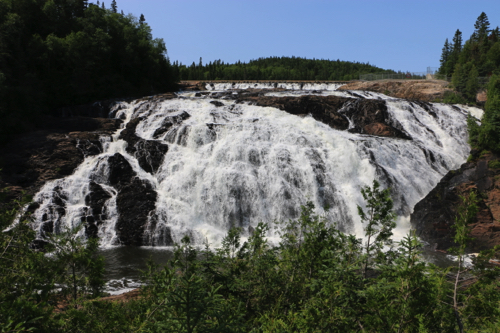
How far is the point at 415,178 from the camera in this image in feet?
60.1

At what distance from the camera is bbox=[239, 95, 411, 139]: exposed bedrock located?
2404cm

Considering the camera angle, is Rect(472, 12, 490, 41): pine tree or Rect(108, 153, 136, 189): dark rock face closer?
Rect(108, 153, 136, 189): dark rock face

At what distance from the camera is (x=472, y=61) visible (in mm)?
57250

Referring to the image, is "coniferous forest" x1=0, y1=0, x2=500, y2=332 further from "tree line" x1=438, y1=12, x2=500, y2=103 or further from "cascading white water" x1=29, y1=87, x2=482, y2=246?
"tree line" x1=438, y1=12, x2=500, y2=103

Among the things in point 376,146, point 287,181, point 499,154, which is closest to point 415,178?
point 376,146

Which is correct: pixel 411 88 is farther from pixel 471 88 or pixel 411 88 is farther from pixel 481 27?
pixel 481 27

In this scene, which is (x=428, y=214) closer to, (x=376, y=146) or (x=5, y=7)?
(x=376, y=146)

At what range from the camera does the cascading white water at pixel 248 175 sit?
15578 mm

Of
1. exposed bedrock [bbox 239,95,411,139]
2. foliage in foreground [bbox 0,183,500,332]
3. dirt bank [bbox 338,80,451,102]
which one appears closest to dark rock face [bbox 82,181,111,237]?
foliage in foreground [bbox 0,183,500,332]

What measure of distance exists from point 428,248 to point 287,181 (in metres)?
7.48

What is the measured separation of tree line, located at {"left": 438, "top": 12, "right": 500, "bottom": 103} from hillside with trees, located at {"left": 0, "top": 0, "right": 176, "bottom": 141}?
37520mm

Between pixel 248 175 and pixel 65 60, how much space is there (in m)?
25.5

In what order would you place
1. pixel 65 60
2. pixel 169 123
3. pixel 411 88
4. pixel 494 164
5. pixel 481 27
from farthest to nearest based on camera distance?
1. pixel 481 27
2. pixel 411 88
3. pixel 65 60
4. pixel 169 123
5. pixel 494 164

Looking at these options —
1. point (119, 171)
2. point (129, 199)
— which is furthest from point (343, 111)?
point (129, 199)
